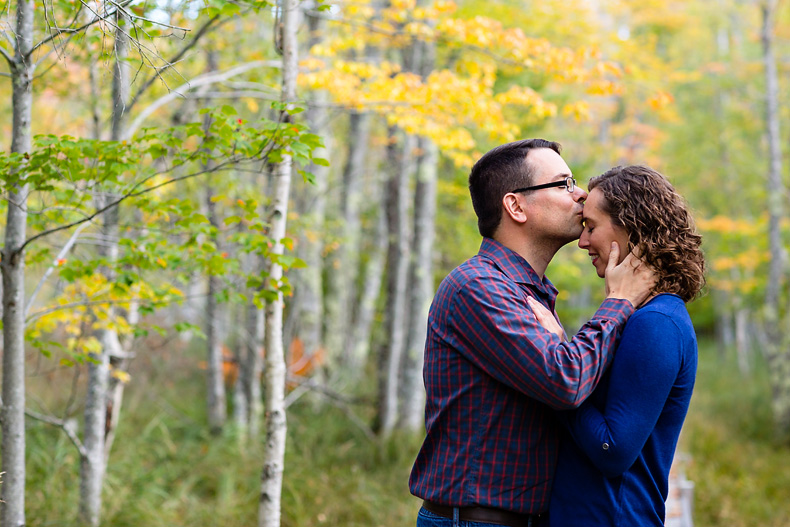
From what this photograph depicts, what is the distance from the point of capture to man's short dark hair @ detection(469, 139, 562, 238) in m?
2.31

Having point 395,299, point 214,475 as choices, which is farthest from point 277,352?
point 395,299

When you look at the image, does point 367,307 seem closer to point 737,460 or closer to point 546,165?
point 737,460

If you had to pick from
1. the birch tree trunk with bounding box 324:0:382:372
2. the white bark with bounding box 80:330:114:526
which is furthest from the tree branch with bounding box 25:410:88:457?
the birch tree trunk with bounding box 324:0:382:372

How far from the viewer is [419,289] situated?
8.16 metres

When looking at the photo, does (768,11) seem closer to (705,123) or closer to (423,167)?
→ (423,167)

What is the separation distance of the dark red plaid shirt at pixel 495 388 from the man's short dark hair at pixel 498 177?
10.4 inches

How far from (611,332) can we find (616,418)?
25 centimetres

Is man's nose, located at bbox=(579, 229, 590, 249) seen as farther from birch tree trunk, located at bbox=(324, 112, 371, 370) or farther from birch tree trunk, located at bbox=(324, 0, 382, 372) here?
birch tree trunk, located at bbox=(324, 112, 371, 370)

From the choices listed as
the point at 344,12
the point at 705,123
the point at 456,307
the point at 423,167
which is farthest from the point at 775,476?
the point at 705,123

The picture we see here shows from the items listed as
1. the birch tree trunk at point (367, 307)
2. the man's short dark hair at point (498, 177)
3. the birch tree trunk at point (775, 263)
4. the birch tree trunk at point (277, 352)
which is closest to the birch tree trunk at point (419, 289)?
the birch tree trunk at point (367, 307)

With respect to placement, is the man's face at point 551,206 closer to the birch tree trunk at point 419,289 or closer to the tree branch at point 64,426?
the tree branch at point 64,426

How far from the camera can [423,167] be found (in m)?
7.93

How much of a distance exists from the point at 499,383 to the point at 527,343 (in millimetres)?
218

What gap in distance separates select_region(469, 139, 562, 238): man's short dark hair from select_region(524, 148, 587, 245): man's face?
3 centimetres
